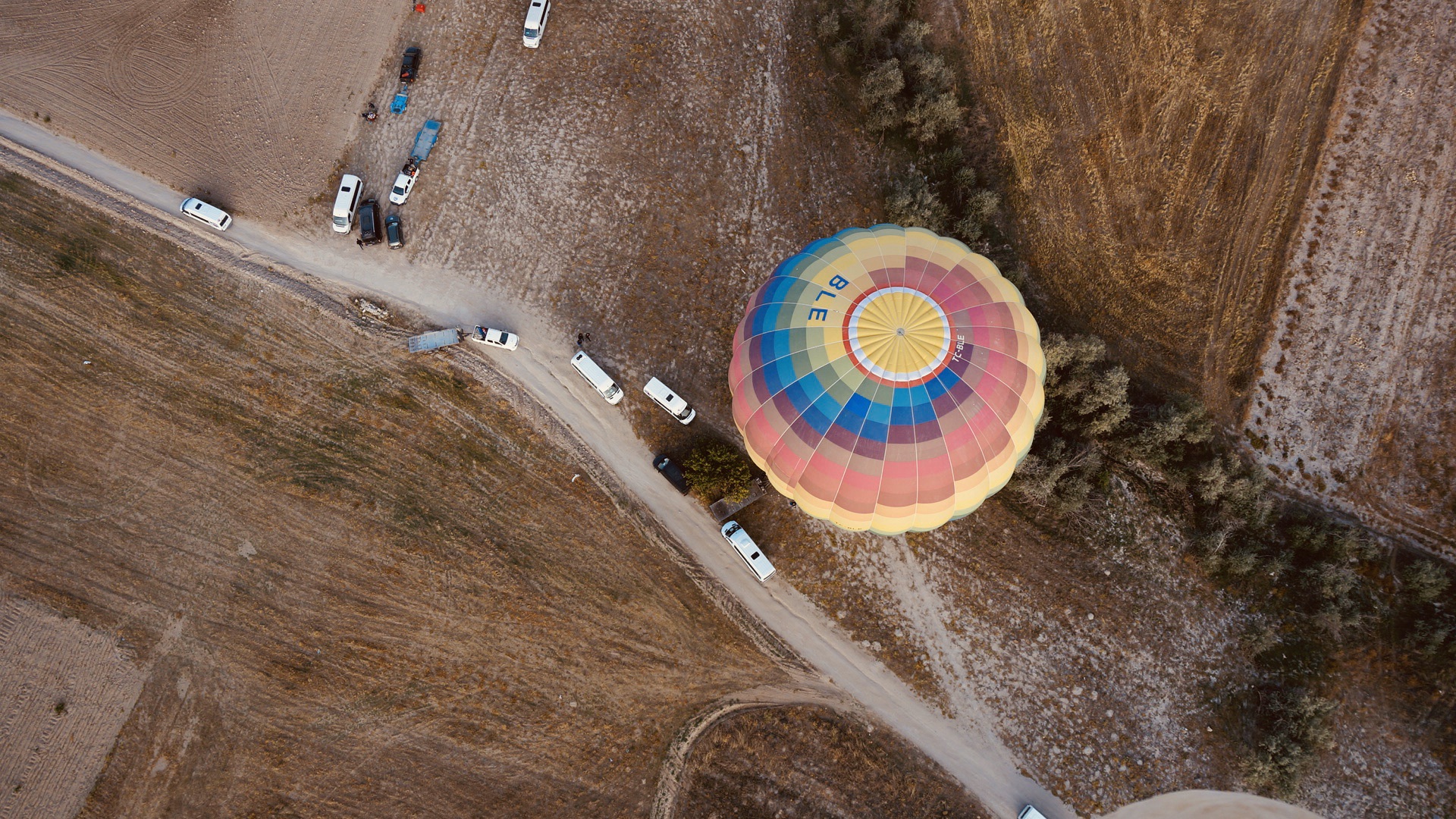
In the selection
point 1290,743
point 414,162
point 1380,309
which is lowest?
point 1290,743

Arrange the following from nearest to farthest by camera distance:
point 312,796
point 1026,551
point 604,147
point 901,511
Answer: point 901,511 < point 312,796 < point 1026,551 < point 604,147

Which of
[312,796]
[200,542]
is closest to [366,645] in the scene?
[312,796]

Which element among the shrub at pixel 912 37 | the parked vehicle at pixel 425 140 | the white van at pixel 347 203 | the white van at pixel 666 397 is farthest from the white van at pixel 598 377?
the shrub at pixel 912 37

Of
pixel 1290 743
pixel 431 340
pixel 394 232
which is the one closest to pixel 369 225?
pixel 394 232

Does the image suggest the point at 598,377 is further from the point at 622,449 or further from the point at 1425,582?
the point at 1425,582

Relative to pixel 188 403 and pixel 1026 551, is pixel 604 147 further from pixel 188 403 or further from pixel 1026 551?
pixel 1026 551

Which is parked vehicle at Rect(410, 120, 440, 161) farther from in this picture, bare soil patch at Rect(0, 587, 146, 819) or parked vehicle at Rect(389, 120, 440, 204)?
bare soil patch at Rect(0, 587, 146, 819)

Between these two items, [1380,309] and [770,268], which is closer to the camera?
[770,268]
